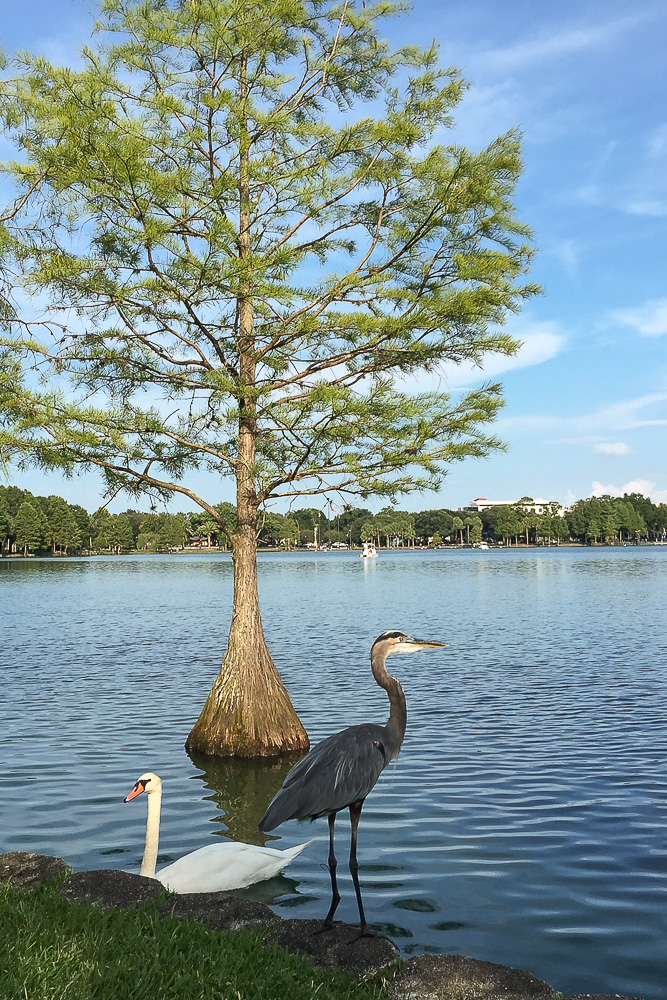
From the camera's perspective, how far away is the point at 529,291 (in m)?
14.6

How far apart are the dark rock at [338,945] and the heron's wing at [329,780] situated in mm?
743

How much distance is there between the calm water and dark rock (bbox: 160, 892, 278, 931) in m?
1.32

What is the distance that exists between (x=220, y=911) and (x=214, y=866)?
131 cm

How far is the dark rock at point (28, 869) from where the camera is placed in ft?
25.5

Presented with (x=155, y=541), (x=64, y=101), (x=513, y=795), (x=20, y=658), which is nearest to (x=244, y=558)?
(x=513, y=795)

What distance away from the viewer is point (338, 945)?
6340 mm

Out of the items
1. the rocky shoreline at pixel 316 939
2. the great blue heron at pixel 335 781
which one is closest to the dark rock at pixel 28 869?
the rocky shoreline at pixel 316 939

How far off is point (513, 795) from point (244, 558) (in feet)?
18.3

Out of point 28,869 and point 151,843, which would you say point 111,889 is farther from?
point 151,843

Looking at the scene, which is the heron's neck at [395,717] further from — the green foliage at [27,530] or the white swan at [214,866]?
the green foliage at [27,530]

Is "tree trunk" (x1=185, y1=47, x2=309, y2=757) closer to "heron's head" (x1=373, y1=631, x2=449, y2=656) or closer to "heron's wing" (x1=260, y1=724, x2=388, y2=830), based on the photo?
"heron's head" (x1=373, y1=631, x2=449, y2=656)

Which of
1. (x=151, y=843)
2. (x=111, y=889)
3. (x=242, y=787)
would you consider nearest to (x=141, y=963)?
(x=111, y=889)

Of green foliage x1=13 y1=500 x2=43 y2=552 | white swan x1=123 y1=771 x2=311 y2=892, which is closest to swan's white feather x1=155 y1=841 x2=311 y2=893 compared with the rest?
white swan x1=123 y1=771 x2=311 y2=892

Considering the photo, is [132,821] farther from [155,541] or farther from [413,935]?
[155,541]
